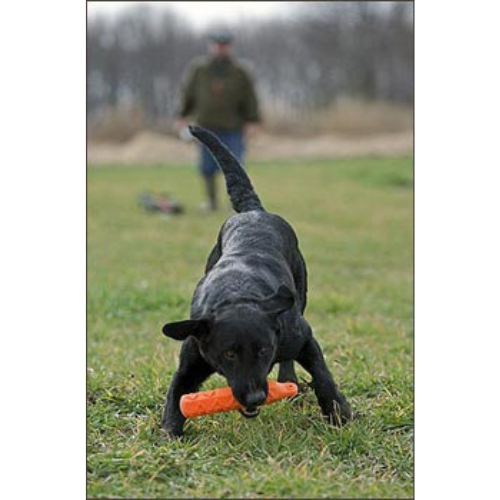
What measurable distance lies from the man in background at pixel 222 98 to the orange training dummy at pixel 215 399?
29.3 ft

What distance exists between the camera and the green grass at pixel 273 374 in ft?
12.5

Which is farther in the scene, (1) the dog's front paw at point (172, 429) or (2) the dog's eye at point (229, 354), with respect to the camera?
(1) the dog's front paw at point (172, 429)

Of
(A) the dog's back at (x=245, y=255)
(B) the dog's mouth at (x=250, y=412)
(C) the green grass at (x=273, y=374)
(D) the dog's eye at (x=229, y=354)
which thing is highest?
(A) the dog's back at (x=245, y=255)

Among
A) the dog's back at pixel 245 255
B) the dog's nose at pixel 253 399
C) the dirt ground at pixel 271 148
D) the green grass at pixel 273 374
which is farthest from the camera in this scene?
the dirt ground at pixel 271 148

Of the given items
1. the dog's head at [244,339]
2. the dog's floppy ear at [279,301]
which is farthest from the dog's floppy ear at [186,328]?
the dog's floppy ear at [279,301]

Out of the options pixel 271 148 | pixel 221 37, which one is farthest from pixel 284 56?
pixel 221 37

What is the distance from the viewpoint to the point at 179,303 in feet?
24.7

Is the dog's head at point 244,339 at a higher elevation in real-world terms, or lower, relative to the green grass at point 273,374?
higher

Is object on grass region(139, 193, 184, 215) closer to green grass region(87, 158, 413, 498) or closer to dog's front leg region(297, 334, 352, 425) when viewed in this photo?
green grass region(87, 158, 413, 498)

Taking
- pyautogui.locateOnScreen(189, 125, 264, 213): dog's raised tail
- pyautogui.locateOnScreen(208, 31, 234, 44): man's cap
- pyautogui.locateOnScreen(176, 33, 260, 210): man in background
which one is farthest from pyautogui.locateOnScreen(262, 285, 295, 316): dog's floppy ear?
pyautogui.locateOnScreen(208, 31, 234, 44): man's cap

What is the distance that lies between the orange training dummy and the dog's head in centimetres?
17

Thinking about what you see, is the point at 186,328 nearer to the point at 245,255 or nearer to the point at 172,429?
the point at 245,255

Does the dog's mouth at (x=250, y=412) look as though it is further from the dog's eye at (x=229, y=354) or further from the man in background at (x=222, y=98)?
the man in background at (x=222, y=98)

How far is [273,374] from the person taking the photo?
5.28 m
